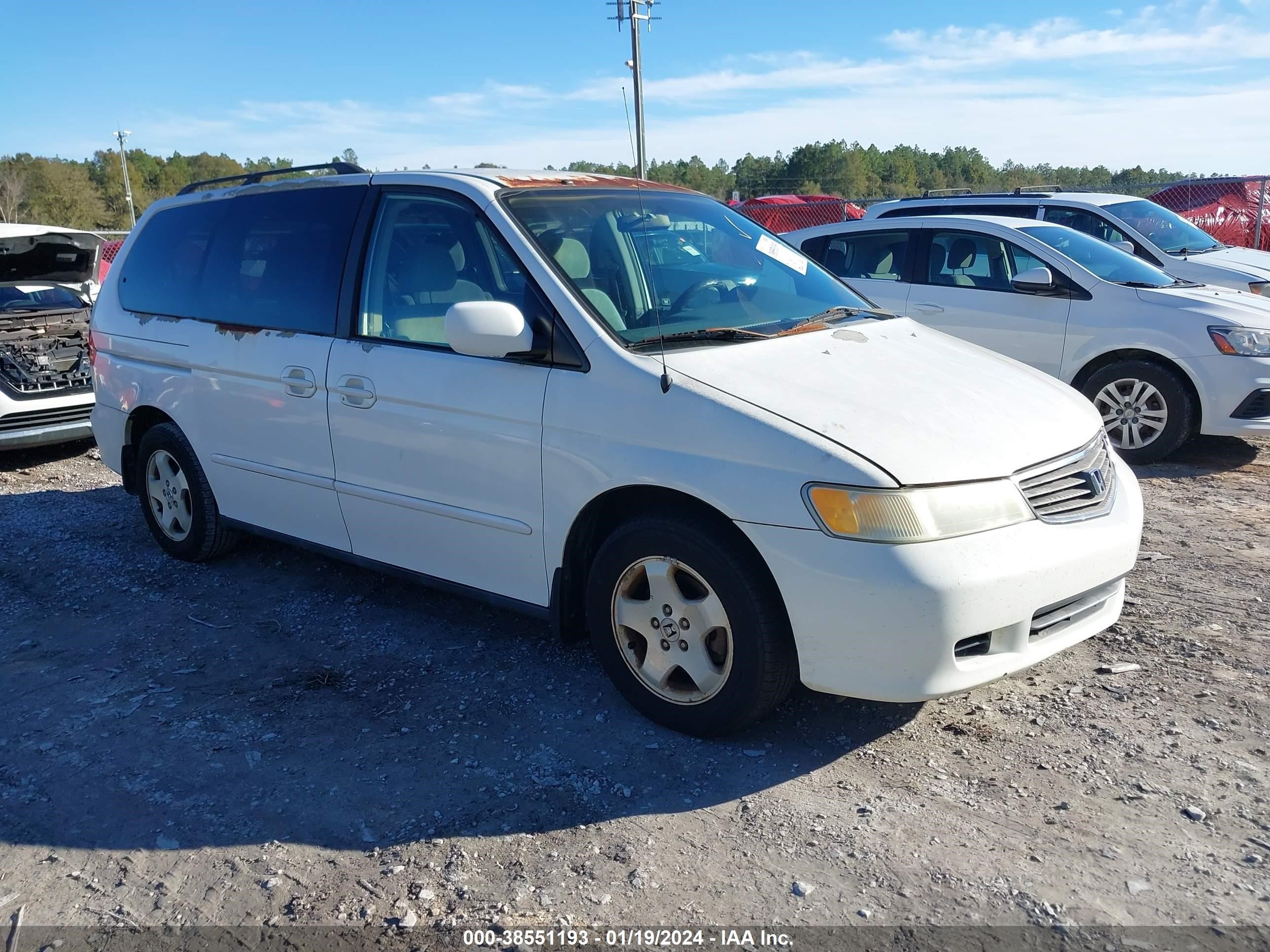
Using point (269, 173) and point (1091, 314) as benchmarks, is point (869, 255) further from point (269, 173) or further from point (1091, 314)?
point (269, 173)

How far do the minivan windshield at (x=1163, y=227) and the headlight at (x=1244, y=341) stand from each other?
14.0 feet

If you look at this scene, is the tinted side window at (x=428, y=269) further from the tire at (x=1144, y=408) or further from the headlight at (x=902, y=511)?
the tire at (x=1144, y=408)

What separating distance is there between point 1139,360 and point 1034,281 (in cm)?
91

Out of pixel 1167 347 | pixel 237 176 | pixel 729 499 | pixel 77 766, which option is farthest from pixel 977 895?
pixel 1167 347

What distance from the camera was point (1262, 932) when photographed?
2.44 meters

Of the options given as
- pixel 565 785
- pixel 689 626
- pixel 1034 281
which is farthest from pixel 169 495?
pixel 1034 281

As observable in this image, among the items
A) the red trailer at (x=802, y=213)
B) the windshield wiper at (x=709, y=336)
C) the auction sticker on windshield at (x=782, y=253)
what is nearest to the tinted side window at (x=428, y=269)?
the windshield wiper at (x=709, y=336)

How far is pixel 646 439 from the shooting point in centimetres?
328

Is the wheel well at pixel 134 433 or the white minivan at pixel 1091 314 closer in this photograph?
the wheel well at pixel 134 433

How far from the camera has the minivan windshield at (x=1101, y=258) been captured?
7.48 meters

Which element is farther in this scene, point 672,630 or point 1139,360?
point 1139,360

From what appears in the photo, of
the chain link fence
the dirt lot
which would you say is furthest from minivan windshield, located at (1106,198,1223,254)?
the dirt lot

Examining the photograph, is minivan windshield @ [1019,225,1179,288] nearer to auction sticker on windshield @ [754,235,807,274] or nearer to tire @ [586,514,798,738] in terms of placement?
auction sticker on windshield @ [754,235,807,274]

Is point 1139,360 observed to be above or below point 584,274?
below
